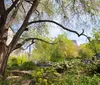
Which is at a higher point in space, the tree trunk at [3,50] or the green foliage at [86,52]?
the green foliage at [86,52]

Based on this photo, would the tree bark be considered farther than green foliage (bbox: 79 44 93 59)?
No

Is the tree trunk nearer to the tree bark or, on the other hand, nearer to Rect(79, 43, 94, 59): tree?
the tree bark

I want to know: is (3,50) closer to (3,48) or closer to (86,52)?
(3,48)

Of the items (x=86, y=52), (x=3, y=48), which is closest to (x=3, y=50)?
(x=3, y=48)

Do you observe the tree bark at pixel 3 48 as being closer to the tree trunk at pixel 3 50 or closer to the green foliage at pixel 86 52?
the tree trunk at pixel 3 50

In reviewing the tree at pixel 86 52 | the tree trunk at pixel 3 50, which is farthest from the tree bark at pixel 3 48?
the tree at pixel 86 52

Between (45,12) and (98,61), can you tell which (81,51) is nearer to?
(45,12)

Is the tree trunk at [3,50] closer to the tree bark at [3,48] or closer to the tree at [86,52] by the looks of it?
the tree bark at [3,48]

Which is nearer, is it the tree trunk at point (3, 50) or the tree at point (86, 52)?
Answer: the tree trunk at point (3, 50)

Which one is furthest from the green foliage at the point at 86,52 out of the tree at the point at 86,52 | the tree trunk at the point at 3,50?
the tree trunk at the point at 3,50

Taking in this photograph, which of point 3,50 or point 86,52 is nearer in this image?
point 3,50

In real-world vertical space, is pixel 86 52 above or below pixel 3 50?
above

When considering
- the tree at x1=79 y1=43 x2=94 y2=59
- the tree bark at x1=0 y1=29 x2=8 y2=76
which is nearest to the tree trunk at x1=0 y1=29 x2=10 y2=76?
the tree bark at x1=0 y1=29 x2=8 y2=76

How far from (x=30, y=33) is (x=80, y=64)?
7.96 metres
